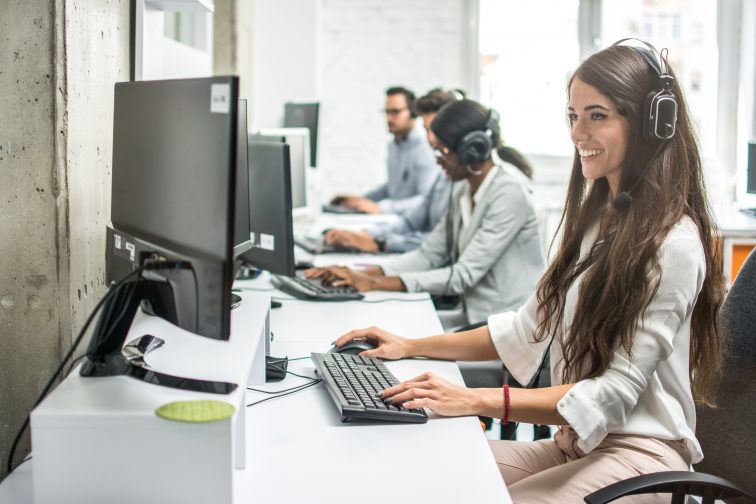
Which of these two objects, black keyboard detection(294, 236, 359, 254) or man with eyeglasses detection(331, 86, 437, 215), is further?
man with eyeglasses detection(331, 86, 437, 215)

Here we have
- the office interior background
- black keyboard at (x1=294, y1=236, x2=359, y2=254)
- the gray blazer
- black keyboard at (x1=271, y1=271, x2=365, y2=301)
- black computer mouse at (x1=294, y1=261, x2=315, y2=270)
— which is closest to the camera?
black keyboard at (x1=271, y1=271, x2=365, y2=301)

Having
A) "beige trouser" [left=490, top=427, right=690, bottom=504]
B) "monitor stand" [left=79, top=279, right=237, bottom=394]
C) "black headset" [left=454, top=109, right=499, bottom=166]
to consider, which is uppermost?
"black headset" [left=454, top=109, right=499, bottom=166]

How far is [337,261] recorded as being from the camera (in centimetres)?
295

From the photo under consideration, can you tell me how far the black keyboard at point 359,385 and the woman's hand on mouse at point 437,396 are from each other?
0.02 m

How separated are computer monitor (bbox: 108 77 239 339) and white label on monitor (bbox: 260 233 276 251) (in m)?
0.72

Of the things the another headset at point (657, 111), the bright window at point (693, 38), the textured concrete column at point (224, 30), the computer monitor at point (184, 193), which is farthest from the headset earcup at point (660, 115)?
the bright window at point (693, 38)

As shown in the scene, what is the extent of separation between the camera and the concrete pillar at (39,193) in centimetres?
127

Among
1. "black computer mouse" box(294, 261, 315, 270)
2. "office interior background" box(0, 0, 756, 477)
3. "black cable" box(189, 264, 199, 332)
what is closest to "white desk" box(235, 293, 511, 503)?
"black cable" box(189, 264, 199, 332)

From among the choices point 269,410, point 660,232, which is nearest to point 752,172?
point 660,232

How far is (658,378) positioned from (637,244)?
229 mm

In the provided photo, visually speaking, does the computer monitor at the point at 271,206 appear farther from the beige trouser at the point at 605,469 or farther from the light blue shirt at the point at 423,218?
the light blue shirt at the point at 423,218

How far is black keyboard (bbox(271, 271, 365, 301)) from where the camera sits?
222cm

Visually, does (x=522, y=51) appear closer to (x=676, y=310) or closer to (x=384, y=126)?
(x=384, y=126)

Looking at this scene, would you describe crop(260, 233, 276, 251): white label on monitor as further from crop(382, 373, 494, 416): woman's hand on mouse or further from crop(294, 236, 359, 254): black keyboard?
crop(294, 236, 359, 254): black keyboard
